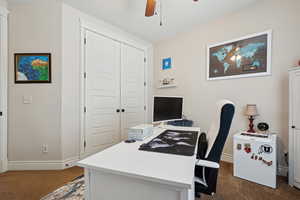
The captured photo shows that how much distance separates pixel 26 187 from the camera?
1.81 meters

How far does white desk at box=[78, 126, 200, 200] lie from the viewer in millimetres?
711

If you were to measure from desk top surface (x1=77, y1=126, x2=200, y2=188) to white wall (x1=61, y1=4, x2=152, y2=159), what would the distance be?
5.34 ft

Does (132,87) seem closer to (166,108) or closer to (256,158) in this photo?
(166,108)

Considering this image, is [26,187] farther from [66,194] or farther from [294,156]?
[294,156]

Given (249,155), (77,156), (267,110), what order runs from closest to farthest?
(249,155) → (267,110) → (77,156)

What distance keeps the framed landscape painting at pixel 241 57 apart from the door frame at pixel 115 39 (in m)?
1.47

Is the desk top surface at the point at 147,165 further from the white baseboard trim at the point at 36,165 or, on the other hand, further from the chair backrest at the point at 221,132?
the white baseboard trim at the point at 36,165

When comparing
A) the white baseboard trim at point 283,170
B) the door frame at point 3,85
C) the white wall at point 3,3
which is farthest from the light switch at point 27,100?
the white baseboard trim at point 283,170

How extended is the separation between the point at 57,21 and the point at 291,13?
11.2ft

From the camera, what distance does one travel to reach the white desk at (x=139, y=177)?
2.33 ft

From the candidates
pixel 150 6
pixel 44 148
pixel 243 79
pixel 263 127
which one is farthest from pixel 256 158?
pixel 44 148

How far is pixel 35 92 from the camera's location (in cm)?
228

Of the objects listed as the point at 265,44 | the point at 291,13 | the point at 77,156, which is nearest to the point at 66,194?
the point at 77,156

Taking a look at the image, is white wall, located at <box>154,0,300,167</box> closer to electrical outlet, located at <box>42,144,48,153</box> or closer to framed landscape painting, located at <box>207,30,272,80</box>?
framed landscape painting, located at <box>207,30,272,80</box>
